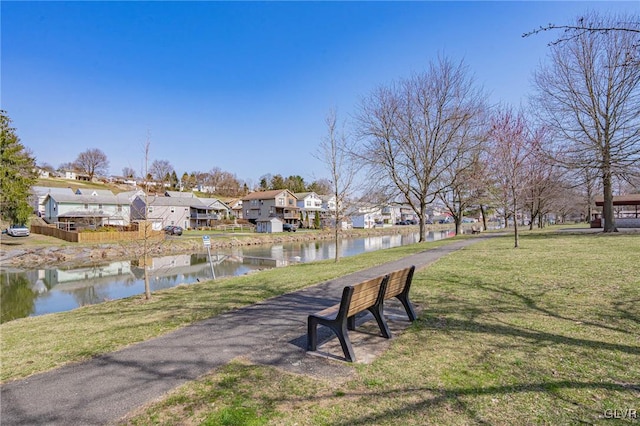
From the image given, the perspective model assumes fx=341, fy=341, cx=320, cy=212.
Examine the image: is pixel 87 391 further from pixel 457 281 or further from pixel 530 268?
pixel 530 268

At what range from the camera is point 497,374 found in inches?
143

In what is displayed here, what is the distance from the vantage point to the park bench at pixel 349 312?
4137 millimetres

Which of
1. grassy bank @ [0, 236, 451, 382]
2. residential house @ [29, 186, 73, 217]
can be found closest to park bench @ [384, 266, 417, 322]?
grassy bank @ [0, 236, 451, 382]

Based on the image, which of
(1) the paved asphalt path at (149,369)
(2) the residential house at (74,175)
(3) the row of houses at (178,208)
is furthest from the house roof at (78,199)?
(2) the residential house at (74,175)

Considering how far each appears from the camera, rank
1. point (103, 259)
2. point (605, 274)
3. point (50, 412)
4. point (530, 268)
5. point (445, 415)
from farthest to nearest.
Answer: point (103, 259) → point (530, 268) → point (605, 274) → point (50, 412) → point (445, 415)

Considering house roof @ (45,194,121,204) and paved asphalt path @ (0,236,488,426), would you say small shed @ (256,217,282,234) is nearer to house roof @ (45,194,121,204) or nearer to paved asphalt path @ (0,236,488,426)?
house roof @ (45,194,121,204)

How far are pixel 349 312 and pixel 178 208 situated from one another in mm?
58958

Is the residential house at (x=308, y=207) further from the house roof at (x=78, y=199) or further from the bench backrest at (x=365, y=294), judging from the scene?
the bench backrest at (x=365, y=294)

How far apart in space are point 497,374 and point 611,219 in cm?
2608

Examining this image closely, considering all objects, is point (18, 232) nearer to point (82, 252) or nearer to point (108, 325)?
point (82, 252)

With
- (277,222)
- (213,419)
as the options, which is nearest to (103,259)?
(277,222)

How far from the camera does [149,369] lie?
4.21 m

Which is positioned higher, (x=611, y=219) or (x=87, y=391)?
(x=611, y=219)

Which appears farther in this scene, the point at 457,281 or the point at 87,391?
the point at 457,281
